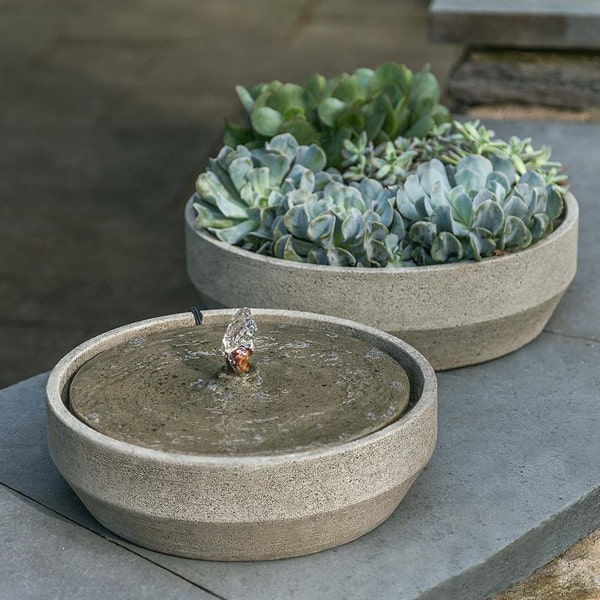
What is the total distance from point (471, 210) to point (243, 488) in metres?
1.04

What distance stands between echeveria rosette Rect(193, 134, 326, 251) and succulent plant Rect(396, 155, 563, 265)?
0.27 meters

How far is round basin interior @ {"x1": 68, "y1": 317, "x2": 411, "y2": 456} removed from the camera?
2.00 metres

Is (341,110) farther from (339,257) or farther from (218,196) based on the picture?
(339,257)

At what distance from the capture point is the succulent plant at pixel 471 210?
2.63 m

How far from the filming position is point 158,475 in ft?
6.26

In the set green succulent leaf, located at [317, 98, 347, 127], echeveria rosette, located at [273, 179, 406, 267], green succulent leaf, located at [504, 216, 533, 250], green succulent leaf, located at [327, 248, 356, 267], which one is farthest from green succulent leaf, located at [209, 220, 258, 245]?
green succulent leaf, located at [504, 216, 533, 250]

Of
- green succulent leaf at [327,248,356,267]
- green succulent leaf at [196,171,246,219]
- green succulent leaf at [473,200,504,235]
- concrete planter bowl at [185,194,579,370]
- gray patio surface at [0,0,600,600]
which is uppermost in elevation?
green succulent leaf at [473,200,504,235]

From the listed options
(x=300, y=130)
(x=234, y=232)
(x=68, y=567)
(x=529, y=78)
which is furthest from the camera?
(x=529, y=78)

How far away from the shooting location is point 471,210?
8.69 ft

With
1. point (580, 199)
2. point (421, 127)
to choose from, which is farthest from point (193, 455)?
point (580, 199)

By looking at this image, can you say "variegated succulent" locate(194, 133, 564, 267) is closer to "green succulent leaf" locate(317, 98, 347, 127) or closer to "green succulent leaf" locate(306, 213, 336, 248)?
"green succulent leaf" locate(306, 213, 336, 248)

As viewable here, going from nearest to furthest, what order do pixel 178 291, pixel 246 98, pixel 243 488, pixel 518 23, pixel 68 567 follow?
pixel 243 488 < pixel 68 567 < pixel 246 98 < pixel 178 291 < pixel 518 23

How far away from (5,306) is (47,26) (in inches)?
159

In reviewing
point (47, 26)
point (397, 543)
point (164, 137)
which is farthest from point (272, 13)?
point (397, 543)
